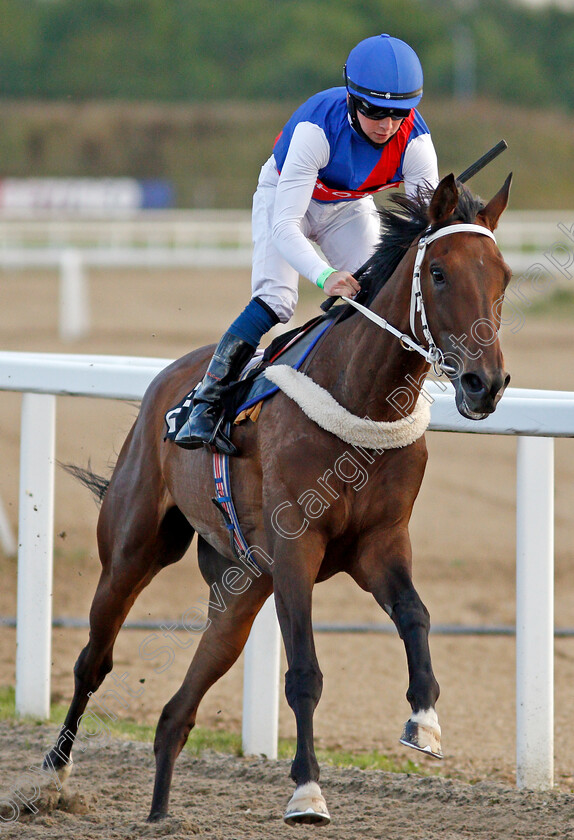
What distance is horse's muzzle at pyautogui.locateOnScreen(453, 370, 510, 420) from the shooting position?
9.29 ft

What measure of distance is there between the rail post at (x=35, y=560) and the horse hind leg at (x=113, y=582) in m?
0.43

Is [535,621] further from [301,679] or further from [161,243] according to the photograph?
[161,243]

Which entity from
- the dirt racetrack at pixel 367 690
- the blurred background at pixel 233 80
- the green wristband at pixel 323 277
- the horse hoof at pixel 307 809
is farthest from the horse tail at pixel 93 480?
the blurred background at pixel 233 80

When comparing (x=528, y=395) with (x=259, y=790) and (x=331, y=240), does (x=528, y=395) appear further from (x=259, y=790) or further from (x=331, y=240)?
(x=259, y=790)

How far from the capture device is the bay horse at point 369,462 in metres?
2.96

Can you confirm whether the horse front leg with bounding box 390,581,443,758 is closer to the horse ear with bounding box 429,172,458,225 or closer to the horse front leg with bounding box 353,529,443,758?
the horse front leg with bounding box 353,529,443,758

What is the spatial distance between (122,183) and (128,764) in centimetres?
3388

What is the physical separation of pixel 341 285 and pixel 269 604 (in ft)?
4.74

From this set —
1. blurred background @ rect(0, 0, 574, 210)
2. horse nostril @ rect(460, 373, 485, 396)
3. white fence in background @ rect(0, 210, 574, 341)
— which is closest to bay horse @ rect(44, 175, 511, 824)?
horse nostril @ rect(460, 373, 485, 396)

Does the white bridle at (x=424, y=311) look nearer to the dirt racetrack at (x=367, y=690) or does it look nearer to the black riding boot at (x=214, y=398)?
the black riding boot at (x=214, y=398)

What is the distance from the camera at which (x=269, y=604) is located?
423 centimetres

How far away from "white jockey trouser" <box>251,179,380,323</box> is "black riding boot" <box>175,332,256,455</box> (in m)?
0.19

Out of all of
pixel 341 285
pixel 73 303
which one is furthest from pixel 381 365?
pixel 73 303

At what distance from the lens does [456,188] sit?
10.1 ft
